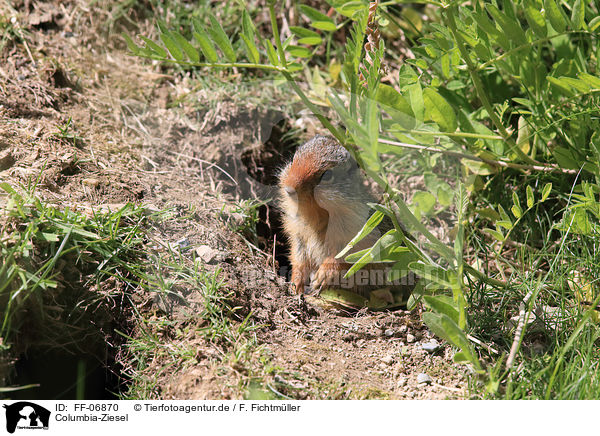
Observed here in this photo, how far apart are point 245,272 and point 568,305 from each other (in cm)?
194

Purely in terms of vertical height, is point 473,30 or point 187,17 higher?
point 187,17

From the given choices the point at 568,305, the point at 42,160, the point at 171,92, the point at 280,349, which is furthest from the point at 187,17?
the point at 568,305

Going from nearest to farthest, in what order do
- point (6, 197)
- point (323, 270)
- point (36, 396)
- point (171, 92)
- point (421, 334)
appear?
point (36, 396)
point (6, 197)
point (421, 334)
point (323, 270)
point (171, 92)

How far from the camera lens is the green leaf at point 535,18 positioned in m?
2.98

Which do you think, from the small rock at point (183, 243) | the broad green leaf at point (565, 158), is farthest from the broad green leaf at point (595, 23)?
the small rock at point (183, 243)

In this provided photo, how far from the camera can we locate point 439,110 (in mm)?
3207

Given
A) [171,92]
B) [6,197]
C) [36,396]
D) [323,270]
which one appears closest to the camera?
[36,396]

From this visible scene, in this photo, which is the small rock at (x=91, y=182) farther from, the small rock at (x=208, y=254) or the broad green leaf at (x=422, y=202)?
the broad green leaf at (x=422, y=202)

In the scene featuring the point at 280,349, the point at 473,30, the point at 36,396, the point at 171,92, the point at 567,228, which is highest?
the point at 473,30

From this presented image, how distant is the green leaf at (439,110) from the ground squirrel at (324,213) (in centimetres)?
76

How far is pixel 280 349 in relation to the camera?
2.97 meters

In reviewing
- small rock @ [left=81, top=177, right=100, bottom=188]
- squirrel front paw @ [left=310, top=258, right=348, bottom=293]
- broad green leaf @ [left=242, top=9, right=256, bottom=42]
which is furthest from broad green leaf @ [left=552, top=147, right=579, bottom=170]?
small rock @ [left=81, top=177, right=100, bottom=188]

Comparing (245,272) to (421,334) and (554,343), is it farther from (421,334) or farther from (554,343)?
(554,343)
